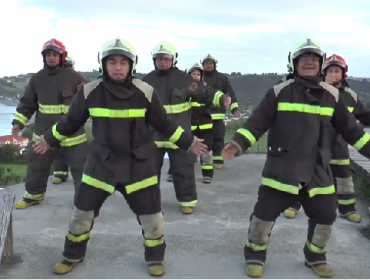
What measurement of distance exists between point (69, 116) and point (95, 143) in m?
0.33

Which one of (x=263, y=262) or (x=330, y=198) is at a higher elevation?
(x=330, y=198)

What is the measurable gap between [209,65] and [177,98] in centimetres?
276

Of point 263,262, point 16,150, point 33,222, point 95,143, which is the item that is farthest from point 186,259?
point 16,150

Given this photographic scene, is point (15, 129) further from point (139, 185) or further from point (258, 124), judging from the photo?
point (258, 124)

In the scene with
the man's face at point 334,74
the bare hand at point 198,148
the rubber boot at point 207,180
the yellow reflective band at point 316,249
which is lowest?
the rubber boot at point 207,180

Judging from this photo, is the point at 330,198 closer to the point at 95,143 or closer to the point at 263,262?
the point at 263,262

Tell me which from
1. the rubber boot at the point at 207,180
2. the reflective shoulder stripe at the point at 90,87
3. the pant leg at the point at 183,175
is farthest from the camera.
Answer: the rubber boot at the point at 207,180

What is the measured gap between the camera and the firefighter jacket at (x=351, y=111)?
17.2 feet

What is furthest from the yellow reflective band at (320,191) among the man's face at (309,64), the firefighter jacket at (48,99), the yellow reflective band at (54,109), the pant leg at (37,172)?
the pant leg at (37,172)

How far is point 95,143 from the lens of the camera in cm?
391

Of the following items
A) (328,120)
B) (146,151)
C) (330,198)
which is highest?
(328,120)

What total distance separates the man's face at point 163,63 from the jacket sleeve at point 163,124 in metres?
1.79

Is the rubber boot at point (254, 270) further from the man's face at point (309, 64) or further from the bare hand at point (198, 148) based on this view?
the man's face at point (309, 64)

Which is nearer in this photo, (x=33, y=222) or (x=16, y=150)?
(x=33, y=222)
